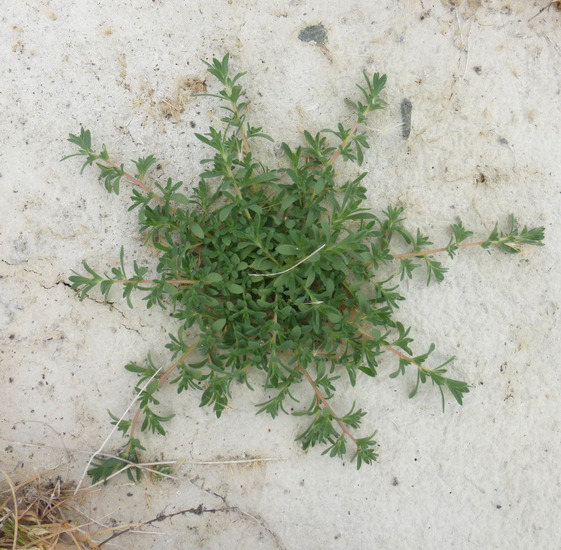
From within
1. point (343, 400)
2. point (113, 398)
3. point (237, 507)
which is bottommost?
point (237, 507)

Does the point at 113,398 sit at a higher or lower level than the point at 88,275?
lower

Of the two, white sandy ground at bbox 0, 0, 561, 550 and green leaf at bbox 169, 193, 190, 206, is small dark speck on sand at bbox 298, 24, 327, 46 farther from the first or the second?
green leaf at bbox 169, 193, 190, 206

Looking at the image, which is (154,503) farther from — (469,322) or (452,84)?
(452,84)

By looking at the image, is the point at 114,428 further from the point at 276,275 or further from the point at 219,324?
the point at 276,275

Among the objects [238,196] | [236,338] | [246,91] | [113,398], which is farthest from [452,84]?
[113,398]

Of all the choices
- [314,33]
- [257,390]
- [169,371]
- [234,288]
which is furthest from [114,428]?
[314,33]

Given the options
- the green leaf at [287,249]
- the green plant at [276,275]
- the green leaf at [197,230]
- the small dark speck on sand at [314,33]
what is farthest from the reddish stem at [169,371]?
the small dark speck on sand at [314,33]

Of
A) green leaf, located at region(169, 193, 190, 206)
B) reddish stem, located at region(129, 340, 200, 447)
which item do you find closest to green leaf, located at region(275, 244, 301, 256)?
green leaf, located at region(169, 193, 190, 206)
